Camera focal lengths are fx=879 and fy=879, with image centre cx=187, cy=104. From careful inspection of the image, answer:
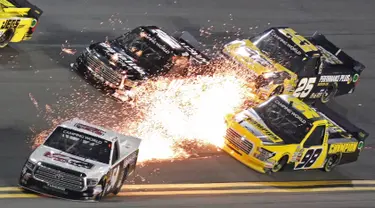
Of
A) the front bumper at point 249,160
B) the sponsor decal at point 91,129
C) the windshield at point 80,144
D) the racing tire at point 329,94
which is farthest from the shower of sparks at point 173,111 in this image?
the racing tire at point 329,94

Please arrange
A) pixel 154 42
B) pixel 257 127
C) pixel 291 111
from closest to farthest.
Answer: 1. pixel 257 127
2. pixel 291 111
3. pixel 154 42

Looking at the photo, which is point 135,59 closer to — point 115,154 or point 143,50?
point 143,50

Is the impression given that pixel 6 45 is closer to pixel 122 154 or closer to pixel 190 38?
pixel 190 38

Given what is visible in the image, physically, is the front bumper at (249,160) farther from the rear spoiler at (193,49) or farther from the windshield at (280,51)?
the windshield at (280,51)

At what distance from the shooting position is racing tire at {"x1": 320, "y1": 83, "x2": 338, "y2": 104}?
24.5 m

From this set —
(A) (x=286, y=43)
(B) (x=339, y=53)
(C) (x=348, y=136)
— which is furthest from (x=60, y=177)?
(B) (x=339, y=53)

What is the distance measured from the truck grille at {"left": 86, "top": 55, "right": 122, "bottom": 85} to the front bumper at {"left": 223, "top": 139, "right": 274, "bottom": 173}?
11.9 ft

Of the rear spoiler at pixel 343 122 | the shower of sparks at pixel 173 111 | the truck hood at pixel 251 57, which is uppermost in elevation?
the truck hood at pixel 251 57

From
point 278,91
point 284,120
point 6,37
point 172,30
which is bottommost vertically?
point 172,30

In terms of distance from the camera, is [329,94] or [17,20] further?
[329,94]

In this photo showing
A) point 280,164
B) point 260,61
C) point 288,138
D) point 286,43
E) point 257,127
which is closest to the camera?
point 280,164

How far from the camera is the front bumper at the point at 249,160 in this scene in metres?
19.7

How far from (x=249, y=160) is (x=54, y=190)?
514 centimetres

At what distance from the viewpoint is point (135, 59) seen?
22922 mm
